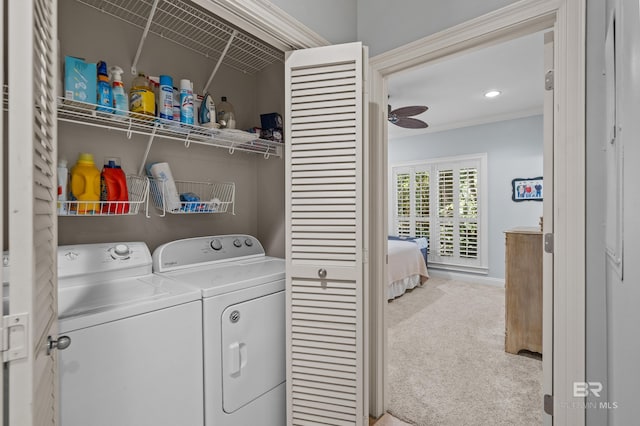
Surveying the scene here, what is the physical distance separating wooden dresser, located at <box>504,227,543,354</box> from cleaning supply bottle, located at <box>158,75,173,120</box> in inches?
106

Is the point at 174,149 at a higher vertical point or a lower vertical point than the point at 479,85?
lower

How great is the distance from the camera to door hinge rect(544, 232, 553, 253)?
1329mm

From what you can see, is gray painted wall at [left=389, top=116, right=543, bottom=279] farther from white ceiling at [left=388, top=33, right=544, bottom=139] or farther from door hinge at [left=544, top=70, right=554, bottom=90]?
door hinge at [left=544, top=70, right=554, bottom=90]

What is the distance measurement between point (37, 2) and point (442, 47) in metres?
1.55

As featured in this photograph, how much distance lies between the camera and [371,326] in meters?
1.82

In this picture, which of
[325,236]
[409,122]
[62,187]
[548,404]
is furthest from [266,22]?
[409,122]

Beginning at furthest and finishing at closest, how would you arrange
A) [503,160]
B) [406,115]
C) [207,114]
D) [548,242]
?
[503,160] < [406,115] < [207,114] < [548,242]

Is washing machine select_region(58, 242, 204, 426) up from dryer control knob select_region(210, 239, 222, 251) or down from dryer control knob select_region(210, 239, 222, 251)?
down

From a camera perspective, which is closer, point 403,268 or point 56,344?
point 56,344

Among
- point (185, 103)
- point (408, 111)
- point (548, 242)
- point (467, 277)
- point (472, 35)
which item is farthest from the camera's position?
point (467, 277)

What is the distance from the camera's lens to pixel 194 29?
1.77 m

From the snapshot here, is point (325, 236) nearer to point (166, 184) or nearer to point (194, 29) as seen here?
point (166, 184)

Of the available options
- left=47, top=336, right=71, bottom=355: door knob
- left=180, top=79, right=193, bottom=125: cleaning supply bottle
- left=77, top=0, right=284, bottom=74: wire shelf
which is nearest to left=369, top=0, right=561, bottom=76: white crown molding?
left=77, top=0, right=284, bottom=74: wire shelf

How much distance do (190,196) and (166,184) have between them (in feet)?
0.48
